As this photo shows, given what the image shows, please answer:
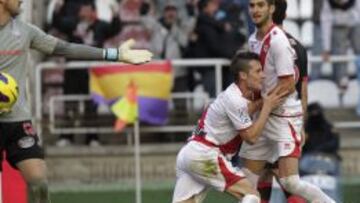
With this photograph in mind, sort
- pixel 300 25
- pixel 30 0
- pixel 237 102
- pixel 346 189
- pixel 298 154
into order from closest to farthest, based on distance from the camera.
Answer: pixel 237 102, pixel 298 154, pixel 346 189, pixel 30 0, pixel 300 25

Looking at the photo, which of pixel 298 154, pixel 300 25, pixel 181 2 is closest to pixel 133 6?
pixel 181 2

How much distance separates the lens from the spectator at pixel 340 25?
1820 cm

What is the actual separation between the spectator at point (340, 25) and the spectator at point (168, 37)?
1.80m

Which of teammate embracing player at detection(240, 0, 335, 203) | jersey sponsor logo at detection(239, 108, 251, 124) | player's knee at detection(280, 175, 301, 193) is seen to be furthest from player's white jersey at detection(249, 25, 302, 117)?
jersey sponsor logo at detection(239, 108, 251, 124)

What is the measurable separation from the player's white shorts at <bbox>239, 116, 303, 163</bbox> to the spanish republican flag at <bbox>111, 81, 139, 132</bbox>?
491cm

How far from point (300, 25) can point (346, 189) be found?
140 inches

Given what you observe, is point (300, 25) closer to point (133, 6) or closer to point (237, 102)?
point (133, 6)

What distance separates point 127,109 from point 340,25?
3.34 metres

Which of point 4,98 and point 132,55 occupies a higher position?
point 132,55

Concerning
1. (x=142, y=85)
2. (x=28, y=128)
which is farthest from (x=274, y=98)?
(x=142, y=85)

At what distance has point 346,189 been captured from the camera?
15656mm

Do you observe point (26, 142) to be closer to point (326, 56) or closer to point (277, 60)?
point (277, 60)

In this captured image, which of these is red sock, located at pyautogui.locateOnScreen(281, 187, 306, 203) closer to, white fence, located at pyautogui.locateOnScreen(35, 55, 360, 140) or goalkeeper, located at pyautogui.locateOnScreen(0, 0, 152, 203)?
goalkeeper, located at pyautogui.locateOnScreen(0, 0, 152, 203)

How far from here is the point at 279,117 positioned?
11.6m
